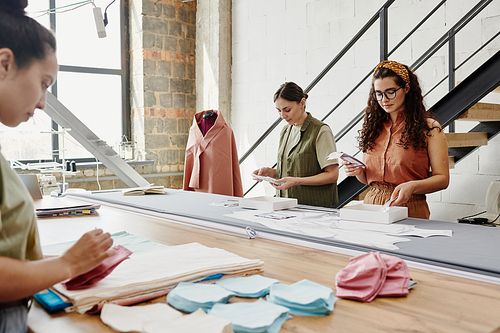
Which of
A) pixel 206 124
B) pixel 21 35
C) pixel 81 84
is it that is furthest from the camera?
pixel 81 84

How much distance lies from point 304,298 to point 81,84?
207 inches

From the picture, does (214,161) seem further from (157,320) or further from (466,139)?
(157,320)

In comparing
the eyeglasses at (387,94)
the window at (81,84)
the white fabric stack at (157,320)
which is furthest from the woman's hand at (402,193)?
the window at (81,84)

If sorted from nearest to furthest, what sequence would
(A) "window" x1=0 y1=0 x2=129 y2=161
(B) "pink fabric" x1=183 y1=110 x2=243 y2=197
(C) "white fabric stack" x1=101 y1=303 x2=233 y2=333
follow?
(C) "white fabric stack" x1=101 y1=303 x2=233 y2=333
(B) "pink fabric" x1=183 y1=110 x2=243 y2=197
(A) "window" x1=0 y1=0 x2=129 y2=161

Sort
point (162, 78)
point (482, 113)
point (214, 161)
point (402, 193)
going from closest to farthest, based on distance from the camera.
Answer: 1. point (402, 193)
2. point (482, 113)
3. point (214, 161)
4. point (162, 78)

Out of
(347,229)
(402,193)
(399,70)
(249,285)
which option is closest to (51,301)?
(249,285)

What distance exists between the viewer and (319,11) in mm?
4770

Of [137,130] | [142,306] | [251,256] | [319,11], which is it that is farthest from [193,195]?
[137,130]

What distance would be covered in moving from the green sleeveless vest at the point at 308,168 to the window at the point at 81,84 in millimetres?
3372

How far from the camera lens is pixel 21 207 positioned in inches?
33.0

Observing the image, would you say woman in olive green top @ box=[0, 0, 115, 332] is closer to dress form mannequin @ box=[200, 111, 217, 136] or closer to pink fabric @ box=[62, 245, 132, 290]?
pink fabric @ box=[62, 245, 132, 290]

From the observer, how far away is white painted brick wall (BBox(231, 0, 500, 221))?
369 cm

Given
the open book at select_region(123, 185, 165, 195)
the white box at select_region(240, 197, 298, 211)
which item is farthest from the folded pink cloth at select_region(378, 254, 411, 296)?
the open book at select_region(123, 185, 165, 195)

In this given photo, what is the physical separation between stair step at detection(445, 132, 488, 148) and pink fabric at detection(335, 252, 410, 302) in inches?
83.7
